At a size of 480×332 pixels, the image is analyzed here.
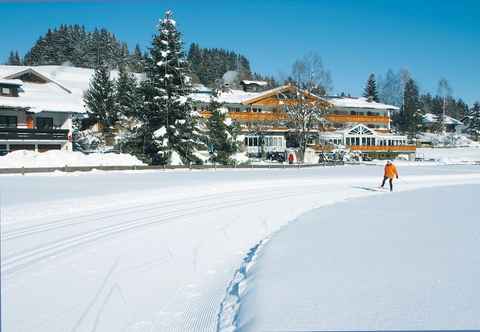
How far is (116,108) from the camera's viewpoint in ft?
165

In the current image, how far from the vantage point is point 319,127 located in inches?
1758

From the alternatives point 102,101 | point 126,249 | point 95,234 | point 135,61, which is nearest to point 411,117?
point 102,101

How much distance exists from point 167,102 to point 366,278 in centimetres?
2609

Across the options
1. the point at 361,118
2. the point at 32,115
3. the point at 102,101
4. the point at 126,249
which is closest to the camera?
the point at 126,249

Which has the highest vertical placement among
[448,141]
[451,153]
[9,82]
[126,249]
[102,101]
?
[102,101]

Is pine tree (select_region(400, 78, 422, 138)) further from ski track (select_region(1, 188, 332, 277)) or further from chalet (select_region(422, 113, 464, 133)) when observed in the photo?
ski track (select_region(1, 188, 332, 277))

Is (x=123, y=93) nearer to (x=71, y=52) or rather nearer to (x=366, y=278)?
(x=366, y=278)

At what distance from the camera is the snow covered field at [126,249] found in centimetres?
529

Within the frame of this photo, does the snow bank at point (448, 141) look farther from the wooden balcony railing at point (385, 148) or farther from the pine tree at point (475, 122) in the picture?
the wooden balcony railing at point (385, 148)

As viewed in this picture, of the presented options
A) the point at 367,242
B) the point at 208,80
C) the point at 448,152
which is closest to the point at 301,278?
the point at 367,242

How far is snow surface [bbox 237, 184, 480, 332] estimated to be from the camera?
15.1 ft

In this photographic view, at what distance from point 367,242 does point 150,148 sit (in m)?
24.6

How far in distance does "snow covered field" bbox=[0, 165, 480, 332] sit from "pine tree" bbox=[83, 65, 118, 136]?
106 feet

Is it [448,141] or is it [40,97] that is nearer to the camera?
[40,97]
